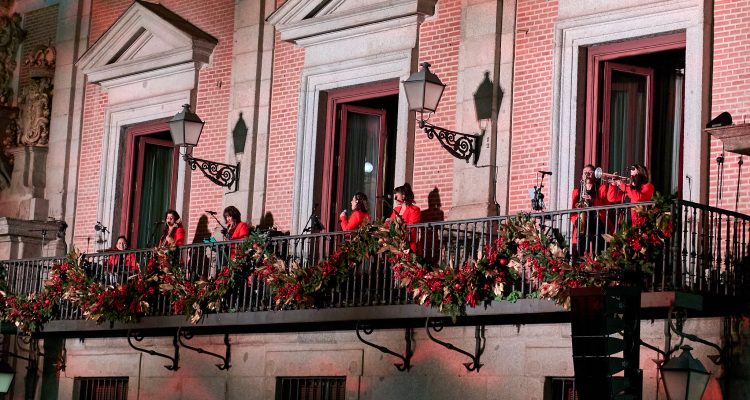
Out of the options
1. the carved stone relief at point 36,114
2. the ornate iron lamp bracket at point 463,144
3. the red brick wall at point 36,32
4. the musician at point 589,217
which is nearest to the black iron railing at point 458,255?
the musician at point 589,217

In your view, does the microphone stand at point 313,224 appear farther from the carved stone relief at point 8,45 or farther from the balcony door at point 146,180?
the carved stone relief at point 8,45

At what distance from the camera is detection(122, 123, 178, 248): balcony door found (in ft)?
85.6

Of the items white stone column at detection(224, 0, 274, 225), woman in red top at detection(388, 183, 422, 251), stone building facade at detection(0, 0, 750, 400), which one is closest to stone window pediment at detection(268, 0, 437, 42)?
stone building facade at detection(0, 0, 750, 400)

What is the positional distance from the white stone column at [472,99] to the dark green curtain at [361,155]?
7.10 feet

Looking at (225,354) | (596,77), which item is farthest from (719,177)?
(225,354)

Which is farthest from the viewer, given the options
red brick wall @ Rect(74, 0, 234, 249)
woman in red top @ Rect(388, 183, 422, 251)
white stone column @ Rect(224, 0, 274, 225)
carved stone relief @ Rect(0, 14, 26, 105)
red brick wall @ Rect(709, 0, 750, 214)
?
carved stone relief @ Rect(0, 14, 26, 105)

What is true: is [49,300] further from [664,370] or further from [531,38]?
[664,370]

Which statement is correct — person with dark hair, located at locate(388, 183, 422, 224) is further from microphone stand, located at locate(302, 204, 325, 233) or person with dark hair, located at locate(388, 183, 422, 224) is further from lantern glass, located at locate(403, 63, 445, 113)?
microphone stand, located at locate(302, 204, 325, 233)

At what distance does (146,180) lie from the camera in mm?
26391

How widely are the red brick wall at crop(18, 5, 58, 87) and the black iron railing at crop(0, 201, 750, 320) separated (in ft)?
13.3

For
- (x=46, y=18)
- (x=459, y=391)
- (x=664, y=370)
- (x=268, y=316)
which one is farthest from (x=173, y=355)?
(x=664, y=370)

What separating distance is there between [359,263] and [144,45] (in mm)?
6978

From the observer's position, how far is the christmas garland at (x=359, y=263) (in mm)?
17391

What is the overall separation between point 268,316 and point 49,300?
4211 mm
